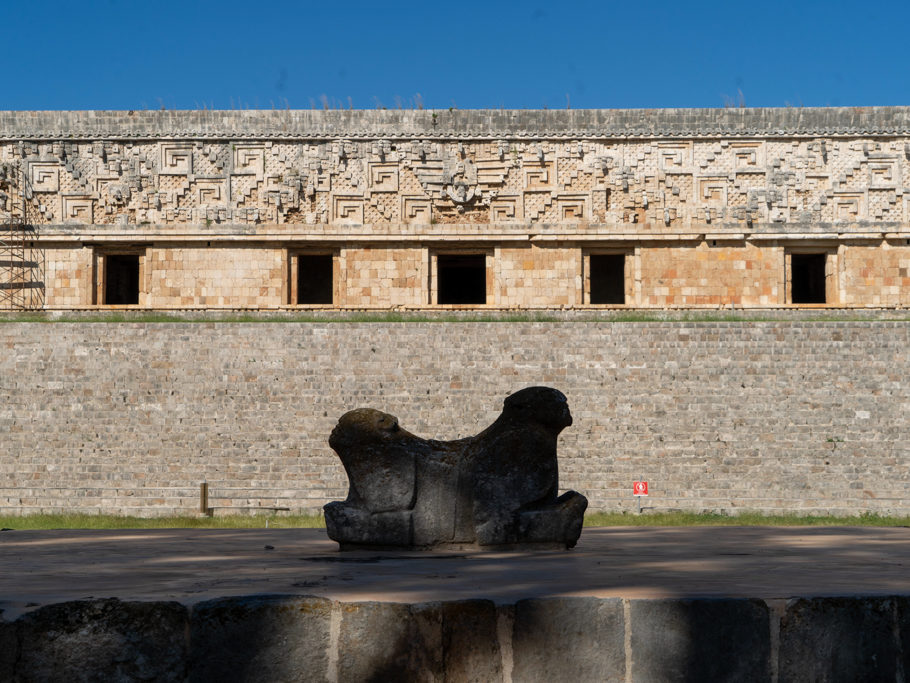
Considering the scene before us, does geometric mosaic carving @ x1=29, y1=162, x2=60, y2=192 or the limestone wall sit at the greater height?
geometric mosaic carving @ x1=29, y1=162, x2=60, y2=192

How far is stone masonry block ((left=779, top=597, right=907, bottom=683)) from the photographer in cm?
310

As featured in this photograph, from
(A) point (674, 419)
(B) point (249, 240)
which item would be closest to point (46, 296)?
(B) point (249, 240)

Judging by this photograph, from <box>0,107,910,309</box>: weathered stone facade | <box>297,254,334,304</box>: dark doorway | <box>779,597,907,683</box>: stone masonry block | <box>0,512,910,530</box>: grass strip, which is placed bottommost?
<box>0,512,910,530</box>: grass strip

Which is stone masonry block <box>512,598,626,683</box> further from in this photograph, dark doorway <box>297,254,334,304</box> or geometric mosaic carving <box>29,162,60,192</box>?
dark doorway <box>297,254,334,304</box>

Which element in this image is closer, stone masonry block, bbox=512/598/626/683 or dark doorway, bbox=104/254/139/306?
stone masonry block, bbox=512/598/626/683

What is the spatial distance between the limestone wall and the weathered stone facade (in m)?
2.86

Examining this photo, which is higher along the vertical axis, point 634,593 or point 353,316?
point 353,316

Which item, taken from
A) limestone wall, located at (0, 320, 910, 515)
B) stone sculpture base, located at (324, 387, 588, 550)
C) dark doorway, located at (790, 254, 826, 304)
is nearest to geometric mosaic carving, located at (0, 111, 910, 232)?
dark doorway, located at (790, 254, 826, 304)

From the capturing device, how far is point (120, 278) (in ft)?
60.1

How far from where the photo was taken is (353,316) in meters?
14.9

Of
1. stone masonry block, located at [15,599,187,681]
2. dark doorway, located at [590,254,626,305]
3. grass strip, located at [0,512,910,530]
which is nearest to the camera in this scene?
stone masonry block, located at [15,599,187,681]

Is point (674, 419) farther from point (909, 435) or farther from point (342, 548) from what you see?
point (342, 548)

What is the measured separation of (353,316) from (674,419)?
4585 mm

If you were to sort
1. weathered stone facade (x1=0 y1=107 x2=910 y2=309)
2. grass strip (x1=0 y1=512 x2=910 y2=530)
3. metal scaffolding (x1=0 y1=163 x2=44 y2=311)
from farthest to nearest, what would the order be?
metal scaffolding (x1=0 y1=163 x2=44 y2=311) → weathered stone facade (x1=0 y1=107 x2=910 y2=309) → grass strip (x1=0 y1=512 x2=910 y2=530)
